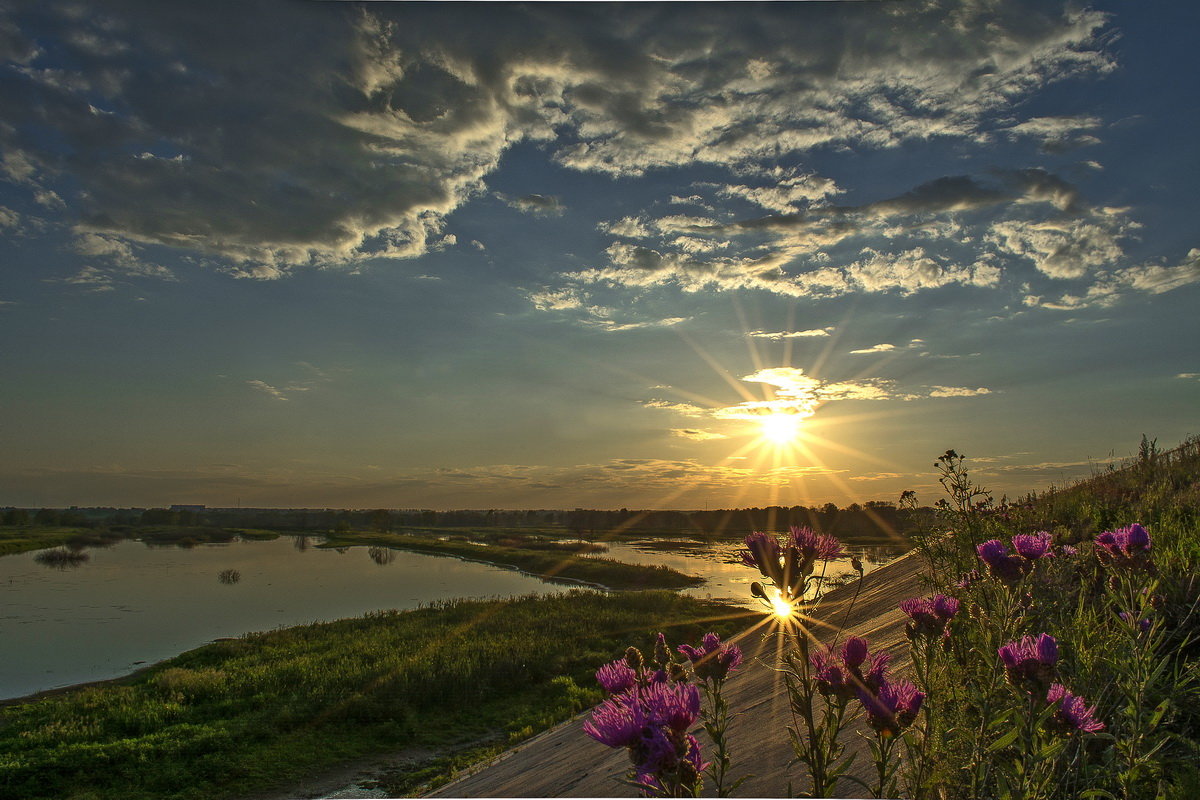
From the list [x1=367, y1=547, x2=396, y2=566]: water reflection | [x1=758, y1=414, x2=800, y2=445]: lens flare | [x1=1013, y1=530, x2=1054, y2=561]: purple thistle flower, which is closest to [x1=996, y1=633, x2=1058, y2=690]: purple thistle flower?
[x1=1013, y1=530, x2=1054, y2=561]: purple thistle flower

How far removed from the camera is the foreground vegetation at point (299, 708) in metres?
9.89

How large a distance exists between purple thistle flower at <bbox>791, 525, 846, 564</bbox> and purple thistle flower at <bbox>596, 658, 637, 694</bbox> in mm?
646

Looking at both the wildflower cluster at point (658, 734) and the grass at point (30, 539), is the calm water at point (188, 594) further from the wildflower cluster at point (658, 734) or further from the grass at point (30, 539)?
the wildflower cluster at point (658, 734)

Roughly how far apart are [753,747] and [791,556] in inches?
76.4

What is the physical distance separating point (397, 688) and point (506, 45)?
45.9ft

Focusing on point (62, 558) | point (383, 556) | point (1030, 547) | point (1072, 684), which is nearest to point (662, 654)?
point (1030, 547)

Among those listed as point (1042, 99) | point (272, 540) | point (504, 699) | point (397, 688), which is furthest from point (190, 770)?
point (272, 540)

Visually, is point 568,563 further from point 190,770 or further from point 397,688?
point 190,770

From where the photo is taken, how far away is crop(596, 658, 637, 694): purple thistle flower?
1.66 meters

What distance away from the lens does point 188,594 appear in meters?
33.1

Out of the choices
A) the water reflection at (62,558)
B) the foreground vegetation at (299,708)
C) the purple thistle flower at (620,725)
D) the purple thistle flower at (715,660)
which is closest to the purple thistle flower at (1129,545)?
the purple thistle flower at (715,660)

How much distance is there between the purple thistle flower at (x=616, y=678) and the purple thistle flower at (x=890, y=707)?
0.61 m

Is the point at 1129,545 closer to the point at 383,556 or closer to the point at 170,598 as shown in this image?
the point at 170,598

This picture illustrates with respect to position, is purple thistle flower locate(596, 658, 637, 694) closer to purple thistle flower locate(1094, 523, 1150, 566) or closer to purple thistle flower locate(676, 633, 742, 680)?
purple thistle flower locate(676, 633, 742, 680)
